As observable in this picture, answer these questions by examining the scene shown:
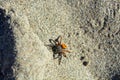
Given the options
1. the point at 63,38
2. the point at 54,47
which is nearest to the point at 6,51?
the point at 54,47

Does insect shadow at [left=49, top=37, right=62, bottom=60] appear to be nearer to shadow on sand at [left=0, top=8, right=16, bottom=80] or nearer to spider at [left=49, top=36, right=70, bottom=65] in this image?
spider at [left=49, top=36, right=70, bottom=65]

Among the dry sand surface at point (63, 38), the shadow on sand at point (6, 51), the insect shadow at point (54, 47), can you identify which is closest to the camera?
the shadow on sand at point (6, 51)

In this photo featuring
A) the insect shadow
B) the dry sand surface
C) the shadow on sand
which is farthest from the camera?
the insect shadow

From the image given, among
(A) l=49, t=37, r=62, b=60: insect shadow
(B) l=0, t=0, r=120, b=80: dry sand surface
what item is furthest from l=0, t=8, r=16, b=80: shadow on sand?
(A) l=49, t=37, r=62, b=60: insect shadow

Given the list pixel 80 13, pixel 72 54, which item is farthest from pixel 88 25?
pixel 72 54

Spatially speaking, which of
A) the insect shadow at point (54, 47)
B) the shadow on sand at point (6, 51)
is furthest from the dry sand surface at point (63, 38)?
the insect shadow at point (54, 47)

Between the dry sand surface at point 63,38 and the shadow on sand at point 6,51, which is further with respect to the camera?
the dry sand surface at point 63,38

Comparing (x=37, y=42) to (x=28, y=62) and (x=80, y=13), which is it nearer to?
(x=28, y=62)

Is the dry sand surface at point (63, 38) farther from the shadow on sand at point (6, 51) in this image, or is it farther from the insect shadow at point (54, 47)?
the insect shadow at point (54, 47)
